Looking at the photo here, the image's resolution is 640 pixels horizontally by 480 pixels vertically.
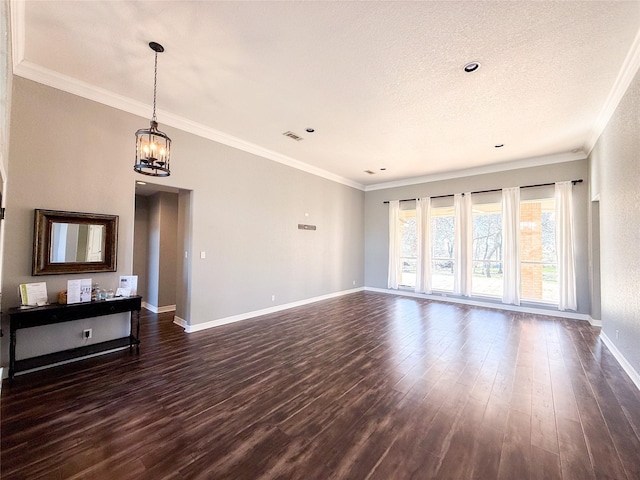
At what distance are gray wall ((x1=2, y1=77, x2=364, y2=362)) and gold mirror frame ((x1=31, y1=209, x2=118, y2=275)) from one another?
0.27 ft

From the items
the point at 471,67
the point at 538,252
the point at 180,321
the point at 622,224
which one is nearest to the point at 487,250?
the point at 538,252

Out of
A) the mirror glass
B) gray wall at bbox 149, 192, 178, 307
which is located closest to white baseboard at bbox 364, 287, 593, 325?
gray wall at bbox 149, 192, 178, 307

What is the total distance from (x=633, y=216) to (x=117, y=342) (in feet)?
19.9

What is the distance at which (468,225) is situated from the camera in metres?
6.35

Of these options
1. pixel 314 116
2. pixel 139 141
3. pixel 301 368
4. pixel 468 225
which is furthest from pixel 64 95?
pixel 468 225

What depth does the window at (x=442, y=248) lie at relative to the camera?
22.1 ft

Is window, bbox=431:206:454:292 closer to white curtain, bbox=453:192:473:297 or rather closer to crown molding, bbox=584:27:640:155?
white curtain, bbox=453:192:473:297

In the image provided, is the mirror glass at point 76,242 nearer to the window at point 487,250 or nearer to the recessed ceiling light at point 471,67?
the recessed ceiling light at point 471,67

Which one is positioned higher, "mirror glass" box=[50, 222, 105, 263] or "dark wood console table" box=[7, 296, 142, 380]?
"mirror glass" box=[50, 222, 105, 263]

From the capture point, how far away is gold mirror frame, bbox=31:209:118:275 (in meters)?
2.88

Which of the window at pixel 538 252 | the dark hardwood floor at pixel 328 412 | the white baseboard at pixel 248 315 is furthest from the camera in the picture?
the window at pixel 538 252

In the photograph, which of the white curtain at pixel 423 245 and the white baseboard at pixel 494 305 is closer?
the white baseboard at pixel 494 305

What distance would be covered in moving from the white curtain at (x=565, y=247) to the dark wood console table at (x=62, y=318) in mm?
7397

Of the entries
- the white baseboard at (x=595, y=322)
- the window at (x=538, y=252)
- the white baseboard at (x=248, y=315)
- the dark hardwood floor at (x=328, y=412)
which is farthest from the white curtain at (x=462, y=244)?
the white baseboard at (x=248, y=315)
